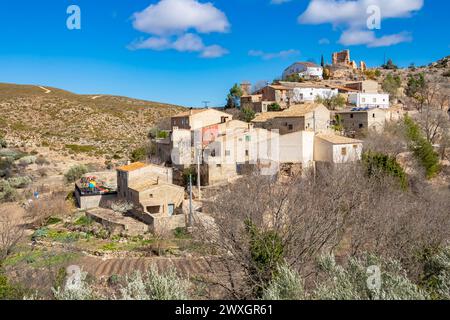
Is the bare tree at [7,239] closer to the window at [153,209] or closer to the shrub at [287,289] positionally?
the window at [153,209]

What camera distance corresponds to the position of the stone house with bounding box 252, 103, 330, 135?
3666 cm

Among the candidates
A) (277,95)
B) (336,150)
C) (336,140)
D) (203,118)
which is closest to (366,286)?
(336,150)

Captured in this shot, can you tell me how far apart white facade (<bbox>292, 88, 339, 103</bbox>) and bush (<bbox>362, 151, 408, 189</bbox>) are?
2356cm

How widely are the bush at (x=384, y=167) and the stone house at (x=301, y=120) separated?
28.4 ft

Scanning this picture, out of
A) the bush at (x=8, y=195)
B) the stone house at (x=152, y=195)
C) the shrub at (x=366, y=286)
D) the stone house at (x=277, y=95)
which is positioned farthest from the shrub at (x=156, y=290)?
the stone house at (x=277, y=95)

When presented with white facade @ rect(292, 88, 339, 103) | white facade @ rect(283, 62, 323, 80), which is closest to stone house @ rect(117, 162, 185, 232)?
white facade @ rect(292, 88, 339, 103)

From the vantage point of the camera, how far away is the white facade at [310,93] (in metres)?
52.2

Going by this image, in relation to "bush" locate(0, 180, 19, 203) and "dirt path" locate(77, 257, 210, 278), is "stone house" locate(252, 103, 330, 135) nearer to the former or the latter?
"dirt path" locate(77, 257, 210, 278)

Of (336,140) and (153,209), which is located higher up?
(336,140)

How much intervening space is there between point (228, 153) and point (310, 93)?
25616mm

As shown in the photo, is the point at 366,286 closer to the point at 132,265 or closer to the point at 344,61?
the point at 132,265

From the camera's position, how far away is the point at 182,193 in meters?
27.6

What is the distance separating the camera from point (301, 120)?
120 feet
